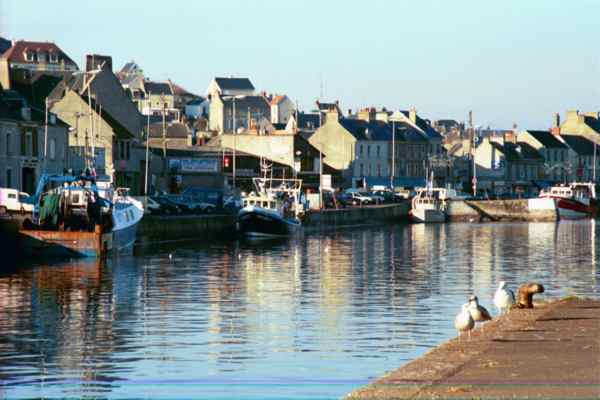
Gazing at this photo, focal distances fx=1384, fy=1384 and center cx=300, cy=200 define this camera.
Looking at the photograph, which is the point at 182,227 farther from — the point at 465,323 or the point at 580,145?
the point at 580,145

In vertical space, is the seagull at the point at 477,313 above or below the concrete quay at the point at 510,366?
above

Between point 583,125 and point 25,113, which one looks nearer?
point 25,113

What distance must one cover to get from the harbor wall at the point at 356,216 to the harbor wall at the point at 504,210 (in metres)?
4.85

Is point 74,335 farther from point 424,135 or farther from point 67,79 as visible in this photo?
point 424,135

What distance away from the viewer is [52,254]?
186 feet

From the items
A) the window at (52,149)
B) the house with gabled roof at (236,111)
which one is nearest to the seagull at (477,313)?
the window at (52,149)

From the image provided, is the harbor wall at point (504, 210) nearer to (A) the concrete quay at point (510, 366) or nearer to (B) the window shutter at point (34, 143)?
(B) the window shutter at point (34, 143)

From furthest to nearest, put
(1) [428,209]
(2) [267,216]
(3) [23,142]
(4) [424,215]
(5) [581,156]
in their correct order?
(5) [581,156] → (1) [428,209] → (4) [424,215] → (2) [267,216] → (3) [23,142]

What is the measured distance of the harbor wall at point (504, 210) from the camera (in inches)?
4771

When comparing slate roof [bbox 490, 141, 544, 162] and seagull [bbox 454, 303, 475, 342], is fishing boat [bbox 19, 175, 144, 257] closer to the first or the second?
seagull [bbox 454, 303, 475, 342]

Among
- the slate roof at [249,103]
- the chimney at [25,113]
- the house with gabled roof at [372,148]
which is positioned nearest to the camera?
the chimney at [25,113]

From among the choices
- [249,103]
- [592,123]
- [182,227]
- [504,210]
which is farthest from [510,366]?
[249,103]

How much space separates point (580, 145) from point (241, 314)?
465 ft

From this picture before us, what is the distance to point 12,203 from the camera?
65.6 meters
